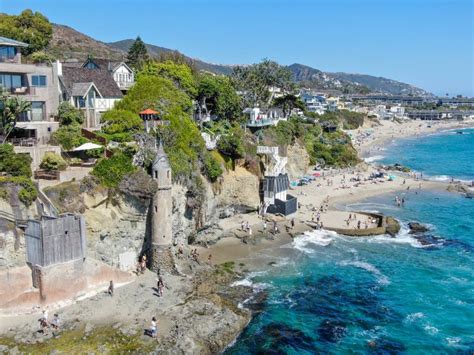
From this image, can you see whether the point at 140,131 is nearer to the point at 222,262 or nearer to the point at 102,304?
the point at 222,262

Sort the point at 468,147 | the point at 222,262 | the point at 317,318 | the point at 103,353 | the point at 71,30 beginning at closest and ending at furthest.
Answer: the point at 103,353 → the point at 317,318 → the point at 222,262 → the point at 468,147 → the point at 71,30

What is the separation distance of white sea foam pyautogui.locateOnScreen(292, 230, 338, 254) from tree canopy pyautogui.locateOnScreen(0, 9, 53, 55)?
128 feet

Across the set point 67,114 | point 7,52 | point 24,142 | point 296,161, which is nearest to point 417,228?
point 296,161

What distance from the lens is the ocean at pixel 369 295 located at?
29.5 metres

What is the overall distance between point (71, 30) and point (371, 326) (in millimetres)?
154549

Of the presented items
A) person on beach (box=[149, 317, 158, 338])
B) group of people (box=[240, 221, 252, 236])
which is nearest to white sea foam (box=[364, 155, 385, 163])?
group of people (box=[240, 221, 252, 236])

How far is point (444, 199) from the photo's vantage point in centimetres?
6962

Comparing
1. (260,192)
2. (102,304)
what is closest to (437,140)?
(260,192)

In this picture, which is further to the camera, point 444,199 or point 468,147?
point 468,147

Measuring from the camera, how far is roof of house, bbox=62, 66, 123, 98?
50.3 metres

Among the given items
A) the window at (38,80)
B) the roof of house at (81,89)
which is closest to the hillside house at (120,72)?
the roof of house at (81,89)

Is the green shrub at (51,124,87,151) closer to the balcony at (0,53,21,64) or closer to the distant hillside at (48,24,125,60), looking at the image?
the balcony at (0,53,21,64)

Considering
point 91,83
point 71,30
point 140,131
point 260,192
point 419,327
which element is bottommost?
point 419,327

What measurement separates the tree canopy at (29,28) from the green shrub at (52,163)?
91.2 ft
